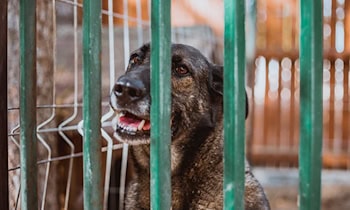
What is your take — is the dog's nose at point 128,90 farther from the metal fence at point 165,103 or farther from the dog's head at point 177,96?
the metal fence at point 165,103

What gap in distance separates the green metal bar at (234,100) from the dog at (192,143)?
863 millimetres

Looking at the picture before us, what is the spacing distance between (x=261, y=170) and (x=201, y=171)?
4081mm

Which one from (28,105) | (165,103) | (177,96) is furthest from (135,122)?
(165,103)

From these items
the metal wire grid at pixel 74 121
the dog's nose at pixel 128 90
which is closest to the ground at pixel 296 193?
the metal wire grid at pixel 74 121

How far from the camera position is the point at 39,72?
2199 millimetres

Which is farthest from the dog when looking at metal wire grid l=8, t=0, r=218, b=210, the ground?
the ground

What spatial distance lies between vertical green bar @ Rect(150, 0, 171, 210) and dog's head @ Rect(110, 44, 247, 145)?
671mm

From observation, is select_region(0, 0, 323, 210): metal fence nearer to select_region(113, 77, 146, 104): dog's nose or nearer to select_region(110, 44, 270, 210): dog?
select_region(113, 77, 146, 104): dog's nose

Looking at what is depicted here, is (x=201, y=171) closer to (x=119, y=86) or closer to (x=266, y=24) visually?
(x=119, y=86)

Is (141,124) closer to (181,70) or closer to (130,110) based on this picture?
(130,110)

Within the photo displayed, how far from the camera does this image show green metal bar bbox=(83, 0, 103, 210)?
1.25 m

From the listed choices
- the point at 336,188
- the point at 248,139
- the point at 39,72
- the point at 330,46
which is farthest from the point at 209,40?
the point at 330,46

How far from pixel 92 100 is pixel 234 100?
13.7 inches

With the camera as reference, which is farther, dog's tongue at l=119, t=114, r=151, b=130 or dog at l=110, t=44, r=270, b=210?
dog at l=110, t=44, r=270, b=210
